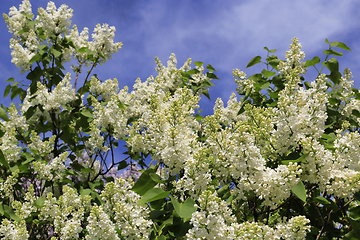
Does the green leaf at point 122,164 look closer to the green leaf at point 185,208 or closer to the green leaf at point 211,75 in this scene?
the green leaf at point 211,75

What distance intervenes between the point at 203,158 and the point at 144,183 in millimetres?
713

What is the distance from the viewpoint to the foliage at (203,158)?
7.15 ft

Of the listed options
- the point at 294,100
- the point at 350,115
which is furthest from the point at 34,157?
the point at 350,115

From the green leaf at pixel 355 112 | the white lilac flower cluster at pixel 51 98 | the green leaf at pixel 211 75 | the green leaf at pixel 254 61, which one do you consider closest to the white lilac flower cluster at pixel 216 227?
the green leaf at pixel 355 112

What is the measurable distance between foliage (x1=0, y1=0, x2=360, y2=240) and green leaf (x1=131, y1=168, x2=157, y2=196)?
0.03ft

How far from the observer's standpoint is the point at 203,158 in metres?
2.27

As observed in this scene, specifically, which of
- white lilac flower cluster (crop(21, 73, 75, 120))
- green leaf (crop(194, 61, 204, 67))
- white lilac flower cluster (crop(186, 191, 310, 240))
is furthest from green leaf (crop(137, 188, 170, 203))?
white lilac flower cluster (crop(21, 73, 75, 120))

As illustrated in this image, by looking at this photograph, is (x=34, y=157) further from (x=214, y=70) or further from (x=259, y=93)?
(x=259, y=93)

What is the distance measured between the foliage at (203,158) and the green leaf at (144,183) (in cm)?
1

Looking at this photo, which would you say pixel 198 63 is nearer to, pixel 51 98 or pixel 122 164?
pixel 122 164

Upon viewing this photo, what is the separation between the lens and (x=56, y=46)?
5.65 meters

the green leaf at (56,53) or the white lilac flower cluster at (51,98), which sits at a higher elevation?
the green leaf at (56,53)

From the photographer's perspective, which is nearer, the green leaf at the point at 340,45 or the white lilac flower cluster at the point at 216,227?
the white lilac flower cluster at the point at 216,227

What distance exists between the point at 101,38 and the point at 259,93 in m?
3.50
